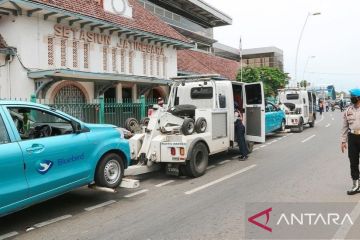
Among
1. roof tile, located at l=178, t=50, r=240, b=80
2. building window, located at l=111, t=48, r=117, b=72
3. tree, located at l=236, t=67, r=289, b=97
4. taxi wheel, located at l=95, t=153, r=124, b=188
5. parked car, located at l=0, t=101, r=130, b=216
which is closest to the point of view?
parked car, located at l=0, t=101, r=130, b=216

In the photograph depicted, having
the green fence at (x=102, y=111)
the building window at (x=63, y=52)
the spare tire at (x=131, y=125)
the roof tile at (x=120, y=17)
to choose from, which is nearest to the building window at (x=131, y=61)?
the roof tile at (x=120, y=17)

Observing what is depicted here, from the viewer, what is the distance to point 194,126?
29.0 feet

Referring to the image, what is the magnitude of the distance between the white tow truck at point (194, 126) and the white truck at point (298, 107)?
869 centimetres

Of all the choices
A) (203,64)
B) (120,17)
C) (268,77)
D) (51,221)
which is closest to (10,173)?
(51,221)

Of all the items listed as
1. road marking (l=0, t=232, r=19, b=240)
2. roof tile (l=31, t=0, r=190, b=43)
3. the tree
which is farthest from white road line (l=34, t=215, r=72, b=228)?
the tree

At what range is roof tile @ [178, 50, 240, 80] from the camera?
2623cm

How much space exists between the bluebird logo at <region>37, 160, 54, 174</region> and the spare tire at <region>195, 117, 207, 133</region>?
4.08 metres

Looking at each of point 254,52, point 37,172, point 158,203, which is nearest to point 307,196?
point 158,203

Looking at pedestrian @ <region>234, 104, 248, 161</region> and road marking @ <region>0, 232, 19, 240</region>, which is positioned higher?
pedestrian @ <region>234, 104, 248, 161</region>

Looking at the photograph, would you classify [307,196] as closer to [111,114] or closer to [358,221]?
[358,221]

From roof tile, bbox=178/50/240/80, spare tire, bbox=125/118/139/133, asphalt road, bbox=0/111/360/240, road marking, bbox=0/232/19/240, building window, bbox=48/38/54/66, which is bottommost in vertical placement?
road marking, bbox=0/232/19/240

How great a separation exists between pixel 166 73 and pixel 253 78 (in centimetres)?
1066

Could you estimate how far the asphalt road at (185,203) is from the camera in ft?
17.0

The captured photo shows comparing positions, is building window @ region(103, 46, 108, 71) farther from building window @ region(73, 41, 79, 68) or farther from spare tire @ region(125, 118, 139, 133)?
spare tire @ region(125, 118, 139, 133)
